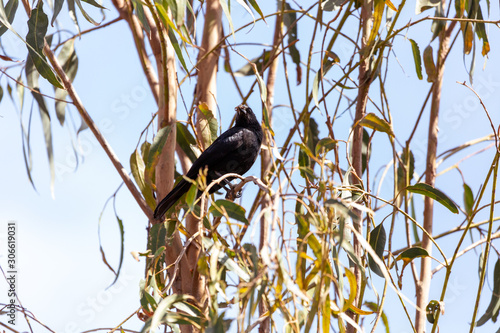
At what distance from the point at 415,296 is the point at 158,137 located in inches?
60.8

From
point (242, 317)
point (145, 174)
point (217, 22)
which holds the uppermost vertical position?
point (217, 22)

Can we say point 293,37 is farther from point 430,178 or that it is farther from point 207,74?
point 430,178

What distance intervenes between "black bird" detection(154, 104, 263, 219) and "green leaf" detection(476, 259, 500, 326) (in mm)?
1594

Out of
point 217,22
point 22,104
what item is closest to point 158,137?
point 217,22

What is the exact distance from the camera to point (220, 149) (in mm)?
3510

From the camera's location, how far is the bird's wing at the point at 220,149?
321 cm

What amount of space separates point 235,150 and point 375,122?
147cm

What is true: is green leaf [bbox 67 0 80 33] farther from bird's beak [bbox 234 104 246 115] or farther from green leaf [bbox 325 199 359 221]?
green leaf [bbox 325 199 359 221]

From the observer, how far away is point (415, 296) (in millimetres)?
2924

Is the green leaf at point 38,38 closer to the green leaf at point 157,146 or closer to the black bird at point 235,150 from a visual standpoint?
the green leaf at point 157,146

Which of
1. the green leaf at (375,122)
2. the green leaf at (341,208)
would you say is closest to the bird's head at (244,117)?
the green leaf at (375,122)

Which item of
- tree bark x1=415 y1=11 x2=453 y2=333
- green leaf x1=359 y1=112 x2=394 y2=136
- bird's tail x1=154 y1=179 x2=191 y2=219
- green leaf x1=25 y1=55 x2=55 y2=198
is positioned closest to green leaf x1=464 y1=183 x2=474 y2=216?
tree bark x1=415 y1=11 x2=453 y2=333

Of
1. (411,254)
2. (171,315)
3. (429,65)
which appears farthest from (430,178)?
(171,315)

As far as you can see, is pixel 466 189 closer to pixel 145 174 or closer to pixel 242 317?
pixel 145 174
